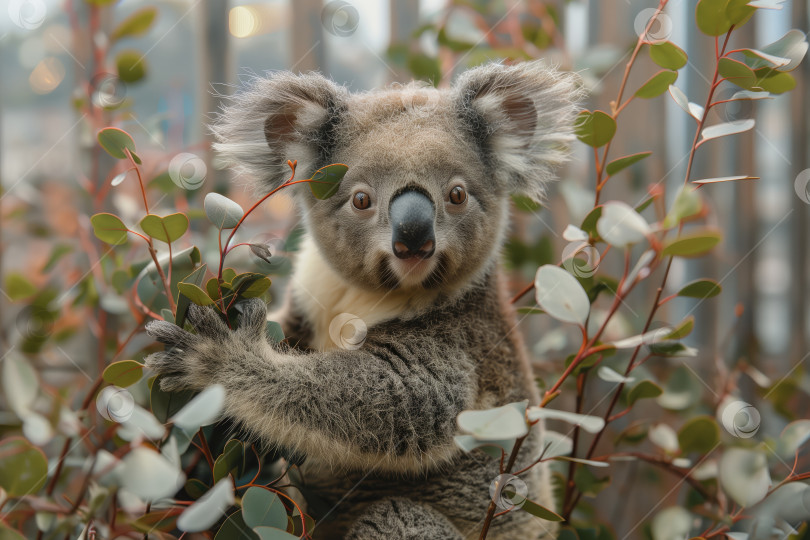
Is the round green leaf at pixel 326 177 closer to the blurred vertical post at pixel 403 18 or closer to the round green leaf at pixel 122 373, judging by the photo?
the round green leaf at pixel 122 373

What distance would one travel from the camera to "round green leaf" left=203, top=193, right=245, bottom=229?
0.98 m

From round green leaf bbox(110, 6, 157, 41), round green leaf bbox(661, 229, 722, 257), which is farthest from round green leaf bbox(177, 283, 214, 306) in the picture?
round green leaf bbox(110, 6, 157, 41)

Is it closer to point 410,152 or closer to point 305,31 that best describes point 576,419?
point 410,152

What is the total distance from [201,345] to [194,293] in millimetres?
228

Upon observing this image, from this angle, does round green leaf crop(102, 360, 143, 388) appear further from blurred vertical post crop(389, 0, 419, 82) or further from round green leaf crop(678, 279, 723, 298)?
blurred vertical post crop(389, 0, 419, 82)

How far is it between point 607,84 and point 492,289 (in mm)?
1634

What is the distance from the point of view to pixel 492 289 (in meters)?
1.59

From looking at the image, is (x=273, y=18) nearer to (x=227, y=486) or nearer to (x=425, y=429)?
(x=425, y=429)

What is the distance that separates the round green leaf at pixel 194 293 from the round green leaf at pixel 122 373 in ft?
0.42

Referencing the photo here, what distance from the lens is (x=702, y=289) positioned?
1.21m

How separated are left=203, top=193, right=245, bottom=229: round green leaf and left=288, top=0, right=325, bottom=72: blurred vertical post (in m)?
1.67

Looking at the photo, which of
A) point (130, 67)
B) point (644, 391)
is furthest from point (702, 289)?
point (130, 67)

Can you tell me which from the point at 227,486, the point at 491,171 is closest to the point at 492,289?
the point at 491,171

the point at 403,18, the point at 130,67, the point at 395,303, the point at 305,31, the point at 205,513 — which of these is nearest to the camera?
the point at 205,513
